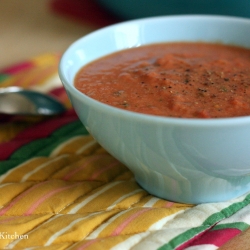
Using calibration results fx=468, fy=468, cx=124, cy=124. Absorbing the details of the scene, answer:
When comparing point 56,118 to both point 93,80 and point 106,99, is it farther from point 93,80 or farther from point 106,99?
point 106,99

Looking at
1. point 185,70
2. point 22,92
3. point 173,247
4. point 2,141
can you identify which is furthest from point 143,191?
point 22,92

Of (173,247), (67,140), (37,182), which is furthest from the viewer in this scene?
(67,140)

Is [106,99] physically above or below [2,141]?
above

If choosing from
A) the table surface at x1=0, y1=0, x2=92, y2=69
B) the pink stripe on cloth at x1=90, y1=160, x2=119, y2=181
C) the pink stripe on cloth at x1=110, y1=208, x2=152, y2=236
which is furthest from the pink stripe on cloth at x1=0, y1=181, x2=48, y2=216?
the table surface at x1=0, y1=0, x2=92, y2=69

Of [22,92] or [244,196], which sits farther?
[22,92]

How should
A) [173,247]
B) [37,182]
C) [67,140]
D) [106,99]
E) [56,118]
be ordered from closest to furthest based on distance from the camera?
[173,247]
[106,99]
[37,182]
[67,140]
[56,118]

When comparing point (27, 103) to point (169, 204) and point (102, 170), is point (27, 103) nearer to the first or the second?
point (102, 170)

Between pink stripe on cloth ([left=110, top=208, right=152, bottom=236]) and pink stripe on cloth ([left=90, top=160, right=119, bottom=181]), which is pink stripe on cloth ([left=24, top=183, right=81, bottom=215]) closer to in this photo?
pink stripe on cloth ([left=90, top=160, right=119, bottom=181])

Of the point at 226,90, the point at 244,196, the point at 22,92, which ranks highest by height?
the point at 226,90
